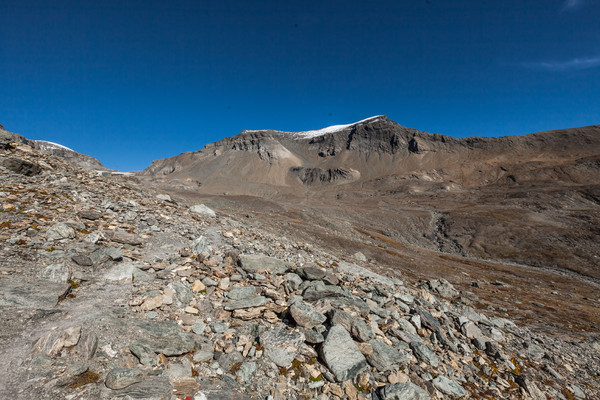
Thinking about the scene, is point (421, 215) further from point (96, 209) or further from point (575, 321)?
point (96, 209)

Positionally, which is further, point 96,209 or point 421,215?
point 421,215

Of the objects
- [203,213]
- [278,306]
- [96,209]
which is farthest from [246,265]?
[203,213]

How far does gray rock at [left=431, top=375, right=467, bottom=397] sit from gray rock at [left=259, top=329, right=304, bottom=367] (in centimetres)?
440

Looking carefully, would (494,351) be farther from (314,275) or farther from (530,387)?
(314,275)

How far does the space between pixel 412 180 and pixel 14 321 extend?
675 feet

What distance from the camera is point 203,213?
18.6m

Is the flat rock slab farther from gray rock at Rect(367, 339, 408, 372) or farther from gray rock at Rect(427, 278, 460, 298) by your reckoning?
gray rock at Rect(427, 278, 460, 298)

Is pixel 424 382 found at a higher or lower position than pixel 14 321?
lower

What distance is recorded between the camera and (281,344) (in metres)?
7.18

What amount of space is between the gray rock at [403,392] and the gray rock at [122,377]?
19.0 feet

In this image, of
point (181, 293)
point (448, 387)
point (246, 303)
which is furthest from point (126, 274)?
point (448, 387)

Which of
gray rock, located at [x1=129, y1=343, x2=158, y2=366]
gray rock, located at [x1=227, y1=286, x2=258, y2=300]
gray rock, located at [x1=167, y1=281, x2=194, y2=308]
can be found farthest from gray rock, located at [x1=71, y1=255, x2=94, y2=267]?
gray rock, located at [x1=227, y1=286, x2=258, y2=300]

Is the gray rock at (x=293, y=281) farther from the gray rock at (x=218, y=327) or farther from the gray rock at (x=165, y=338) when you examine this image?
the gray rock at (x=165, y=338)

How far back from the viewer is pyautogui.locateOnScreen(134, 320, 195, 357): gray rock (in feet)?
20.1
